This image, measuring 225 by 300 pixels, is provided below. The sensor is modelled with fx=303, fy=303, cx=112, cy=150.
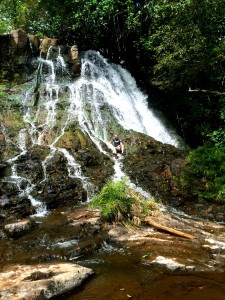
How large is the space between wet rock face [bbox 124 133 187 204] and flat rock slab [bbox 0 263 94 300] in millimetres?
6506

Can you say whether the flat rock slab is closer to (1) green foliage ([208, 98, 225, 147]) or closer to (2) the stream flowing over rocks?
(2) the stream flowing over rocks

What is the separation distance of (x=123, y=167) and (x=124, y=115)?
222 inches

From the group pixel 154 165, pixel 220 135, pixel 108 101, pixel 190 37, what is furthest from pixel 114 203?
pixel 190 37

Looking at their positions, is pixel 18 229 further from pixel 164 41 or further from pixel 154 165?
pixel 164 41

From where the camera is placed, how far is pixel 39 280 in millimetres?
4281

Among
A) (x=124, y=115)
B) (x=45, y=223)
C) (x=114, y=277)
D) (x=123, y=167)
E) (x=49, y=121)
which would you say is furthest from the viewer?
(x=124, y=115)

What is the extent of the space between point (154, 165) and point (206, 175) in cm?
203

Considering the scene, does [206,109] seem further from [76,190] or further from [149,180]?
[76,190]

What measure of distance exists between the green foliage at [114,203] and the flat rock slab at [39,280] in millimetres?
2266

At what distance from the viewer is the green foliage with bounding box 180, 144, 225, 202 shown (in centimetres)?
1087

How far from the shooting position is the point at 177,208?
33.3 feet

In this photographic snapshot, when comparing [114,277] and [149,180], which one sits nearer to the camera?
[114,277]

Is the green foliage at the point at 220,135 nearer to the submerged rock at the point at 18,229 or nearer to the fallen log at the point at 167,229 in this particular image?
the fallen log at the point at 167,229

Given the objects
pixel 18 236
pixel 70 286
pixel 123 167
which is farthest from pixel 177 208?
pixel 70 286
